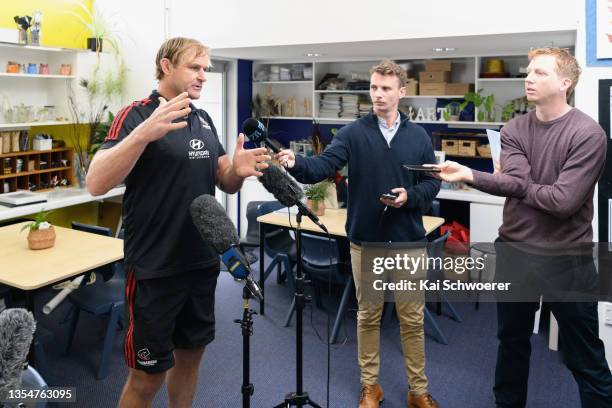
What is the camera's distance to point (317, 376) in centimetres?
325

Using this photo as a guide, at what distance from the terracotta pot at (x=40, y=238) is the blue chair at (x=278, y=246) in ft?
5.75

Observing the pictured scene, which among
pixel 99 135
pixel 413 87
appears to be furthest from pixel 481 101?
pixel 99 135

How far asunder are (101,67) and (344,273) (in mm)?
3350

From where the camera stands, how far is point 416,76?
6133 millimetres

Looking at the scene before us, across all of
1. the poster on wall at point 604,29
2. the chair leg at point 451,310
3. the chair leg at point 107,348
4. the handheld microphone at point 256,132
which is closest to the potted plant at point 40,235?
the chair leg at point 107,348

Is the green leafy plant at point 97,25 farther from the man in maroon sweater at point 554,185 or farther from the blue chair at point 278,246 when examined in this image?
the man in maroon sweater at point 554,185

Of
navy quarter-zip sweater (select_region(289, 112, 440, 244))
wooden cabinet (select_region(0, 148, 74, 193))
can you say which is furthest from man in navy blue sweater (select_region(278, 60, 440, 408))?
wooden cabinet (select_region(0, 148, 74, 193))

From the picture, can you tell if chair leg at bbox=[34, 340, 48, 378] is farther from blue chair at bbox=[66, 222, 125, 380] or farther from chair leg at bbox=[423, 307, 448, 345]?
chair leg at bbox=[423, 307, 448, 345]

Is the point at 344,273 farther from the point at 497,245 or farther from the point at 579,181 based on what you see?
the point at 579,181

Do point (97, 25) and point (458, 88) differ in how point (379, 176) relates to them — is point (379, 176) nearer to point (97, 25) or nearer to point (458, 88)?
point (458, 88)

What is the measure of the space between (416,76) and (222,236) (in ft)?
16.3

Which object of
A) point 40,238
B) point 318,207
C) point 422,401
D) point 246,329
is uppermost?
point 318,207

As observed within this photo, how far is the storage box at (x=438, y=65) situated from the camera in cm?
579

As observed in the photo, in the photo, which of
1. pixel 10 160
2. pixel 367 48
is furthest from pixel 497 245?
pixel 10 160
